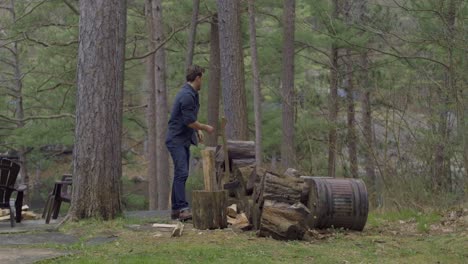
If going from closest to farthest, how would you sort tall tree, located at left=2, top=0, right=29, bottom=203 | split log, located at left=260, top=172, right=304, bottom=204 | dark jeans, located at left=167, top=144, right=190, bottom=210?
split log, located at left=260, top=172, right=304, bottom=204 < dark jeans, located at left=167, top=144, right=190, bottom=210 < tall tree, located at left=2, top=0, right=29, bottom=203

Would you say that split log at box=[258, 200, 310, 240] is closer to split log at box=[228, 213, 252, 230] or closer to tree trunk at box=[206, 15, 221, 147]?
split log at box=[228, 213, 252, 230]

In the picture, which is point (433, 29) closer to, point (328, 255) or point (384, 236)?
point (384, 236)

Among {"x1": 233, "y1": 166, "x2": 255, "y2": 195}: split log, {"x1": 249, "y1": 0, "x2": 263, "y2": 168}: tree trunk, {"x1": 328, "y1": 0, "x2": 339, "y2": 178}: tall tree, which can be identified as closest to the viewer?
{"x1": 233, "y1": 166, "x2": 255, "y2": 195}: split log

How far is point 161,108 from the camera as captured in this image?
1794cm

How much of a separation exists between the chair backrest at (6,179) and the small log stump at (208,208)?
117 inches

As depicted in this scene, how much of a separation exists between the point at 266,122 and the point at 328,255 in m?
15.5

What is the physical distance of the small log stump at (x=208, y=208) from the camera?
743 centimetres

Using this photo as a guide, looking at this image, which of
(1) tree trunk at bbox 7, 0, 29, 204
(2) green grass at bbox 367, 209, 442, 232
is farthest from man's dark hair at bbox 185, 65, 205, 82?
(1) tree trunk at bbox 7, 0, 29, 204

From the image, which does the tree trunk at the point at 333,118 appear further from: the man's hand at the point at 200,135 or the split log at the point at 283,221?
the split log at the point at 283,221

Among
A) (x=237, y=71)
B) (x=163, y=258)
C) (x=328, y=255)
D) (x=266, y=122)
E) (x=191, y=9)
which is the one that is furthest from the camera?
(x=266, y=122)

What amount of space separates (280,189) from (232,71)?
20.3 feet

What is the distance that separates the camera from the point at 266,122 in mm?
21594

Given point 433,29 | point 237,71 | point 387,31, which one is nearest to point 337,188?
point 433,29

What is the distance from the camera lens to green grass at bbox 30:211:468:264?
5.84 m
